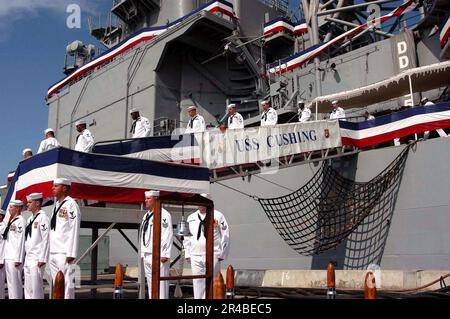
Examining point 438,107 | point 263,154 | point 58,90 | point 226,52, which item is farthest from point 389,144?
point 58,90

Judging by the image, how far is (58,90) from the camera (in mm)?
21953

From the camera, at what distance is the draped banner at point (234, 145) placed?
8.86 m

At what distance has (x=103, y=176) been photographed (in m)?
7.10

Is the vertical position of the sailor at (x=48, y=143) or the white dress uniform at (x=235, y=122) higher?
the white dress uniform at (x=235, y=122)

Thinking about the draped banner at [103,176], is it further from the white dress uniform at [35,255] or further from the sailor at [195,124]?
the sailor at [195,124]

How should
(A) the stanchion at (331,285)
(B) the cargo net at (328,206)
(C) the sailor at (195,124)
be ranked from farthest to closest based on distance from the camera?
(C) the sailor at (195,124)
(B) the cargo net at (328,206)
(A) the stanchion at (331,285)

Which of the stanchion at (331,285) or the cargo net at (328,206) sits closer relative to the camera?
the stanchion at (331,285)

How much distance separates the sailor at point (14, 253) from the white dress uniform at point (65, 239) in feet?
3.26

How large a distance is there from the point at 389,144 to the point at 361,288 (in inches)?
156

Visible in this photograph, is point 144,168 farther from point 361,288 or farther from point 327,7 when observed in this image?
point 327,7

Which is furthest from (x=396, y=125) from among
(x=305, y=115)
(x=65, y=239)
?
(x=65, y=239)

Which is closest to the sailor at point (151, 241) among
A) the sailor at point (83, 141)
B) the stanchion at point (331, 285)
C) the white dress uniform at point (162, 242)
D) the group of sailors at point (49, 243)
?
the white dress uniform at point (162, 242)

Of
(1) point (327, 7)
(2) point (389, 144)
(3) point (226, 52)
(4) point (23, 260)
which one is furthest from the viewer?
(1) point (327, 7)

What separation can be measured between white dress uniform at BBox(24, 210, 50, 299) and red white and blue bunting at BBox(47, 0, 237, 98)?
460 inches
